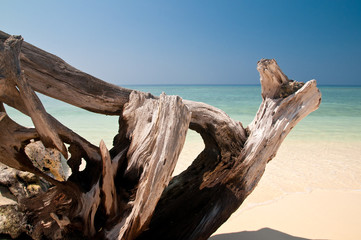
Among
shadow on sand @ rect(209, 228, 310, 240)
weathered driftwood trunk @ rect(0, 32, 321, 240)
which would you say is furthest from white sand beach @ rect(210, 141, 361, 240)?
weathered driftwood trunk @ rect(0, 32, 321, 240)

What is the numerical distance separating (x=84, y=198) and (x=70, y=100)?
2.73ft

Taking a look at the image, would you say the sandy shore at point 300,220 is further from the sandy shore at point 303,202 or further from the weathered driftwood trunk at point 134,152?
the weathered driftwood trunk at point 134,152

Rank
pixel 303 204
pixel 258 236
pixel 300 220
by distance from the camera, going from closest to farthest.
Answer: pixel 258 236 < pixel 300 220 < pixel 303 204

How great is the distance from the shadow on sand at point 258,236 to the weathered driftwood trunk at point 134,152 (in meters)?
0.79

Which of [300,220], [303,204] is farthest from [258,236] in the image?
[303,204]

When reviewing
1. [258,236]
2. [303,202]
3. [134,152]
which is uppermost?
[134,152]

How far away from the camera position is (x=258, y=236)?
→ 292cm

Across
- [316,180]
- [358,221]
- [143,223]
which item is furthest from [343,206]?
[143,223]

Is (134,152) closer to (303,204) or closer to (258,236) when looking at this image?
(258,236)

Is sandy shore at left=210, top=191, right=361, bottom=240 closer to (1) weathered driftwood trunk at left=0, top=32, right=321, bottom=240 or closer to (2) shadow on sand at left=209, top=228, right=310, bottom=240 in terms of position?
(2) shadow on sand at left=209, top=228, right=310, bottom=240

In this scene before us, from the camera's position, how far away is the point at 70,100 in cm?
227

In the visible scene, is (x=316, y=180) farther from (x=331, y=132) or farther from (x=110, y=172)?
(x=331, y=132)

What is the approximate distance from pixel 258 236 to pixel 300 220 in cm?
73

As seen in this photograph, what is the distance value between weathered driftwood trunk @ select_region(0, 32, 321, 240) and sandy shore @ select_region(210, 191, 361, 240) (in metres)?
0.82
